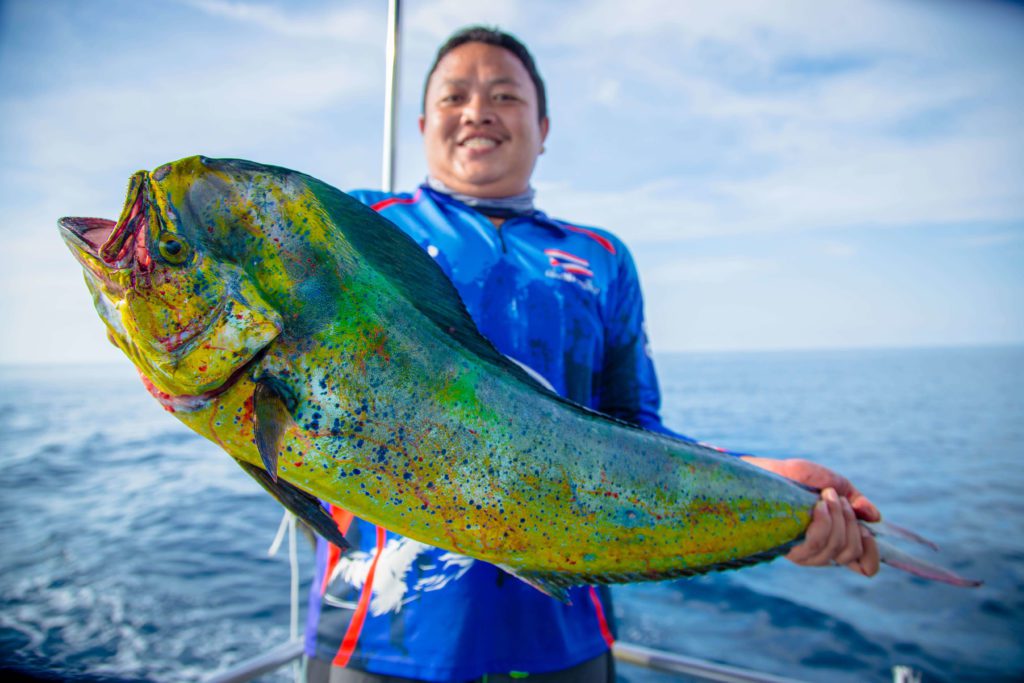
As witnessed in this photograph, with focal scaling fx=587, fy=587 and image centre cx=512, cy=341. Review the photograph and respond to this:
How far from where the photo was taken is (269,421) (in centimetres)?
115

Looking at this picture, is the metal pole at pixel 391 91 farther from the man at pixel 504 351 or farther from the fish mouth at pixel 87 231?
the fish mouth at pixel 87 231

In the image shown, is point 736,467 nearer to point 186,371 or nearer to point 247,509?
point 186,371

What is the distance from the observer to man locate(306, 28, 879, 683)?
1900 millimetres

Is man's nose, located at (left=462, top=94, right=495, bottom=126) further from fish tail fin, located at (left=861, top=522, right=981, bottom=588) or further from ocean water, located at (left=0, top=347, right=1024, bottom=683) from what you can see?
ocean water, located at (left=0, top=347, right=1024, bottom=683)

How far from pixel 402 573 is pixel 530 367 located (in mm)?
830

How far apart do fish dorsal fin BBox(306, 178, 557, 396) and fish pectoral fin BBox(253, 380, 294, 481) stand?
1.16 feet

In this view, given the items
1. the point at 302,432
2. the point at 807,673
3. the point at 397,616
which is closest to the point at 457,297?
the point at 302,432

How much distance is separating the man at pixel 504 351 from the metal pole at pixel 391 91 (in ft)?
3.07

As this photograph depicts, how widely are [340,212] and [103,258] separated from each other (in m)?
0.46

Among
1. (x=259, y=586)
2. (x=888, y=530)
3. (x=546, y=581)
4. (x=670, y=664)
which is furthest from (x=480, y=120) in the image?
(x=259, y=586)

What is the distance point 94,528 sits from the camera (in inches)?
492

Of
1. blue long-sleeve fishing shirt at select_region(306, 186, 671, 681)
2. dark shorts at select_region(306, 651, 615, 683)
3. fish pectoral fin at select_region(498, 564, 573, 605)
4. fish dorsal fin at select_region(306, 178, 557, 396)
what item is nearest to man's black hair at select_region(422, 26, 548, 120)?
blue long-sleeve fishing shirt at select_region(306, 186, 671, 681)

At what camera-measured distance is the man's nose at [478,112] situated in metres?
2.60

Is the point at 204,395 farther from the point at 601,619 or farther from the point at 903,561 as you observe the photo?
the point at 903,561
